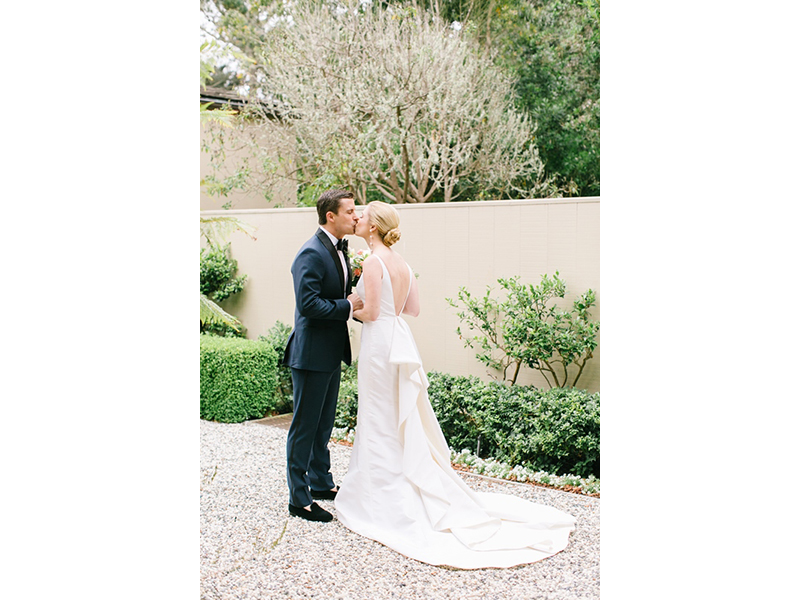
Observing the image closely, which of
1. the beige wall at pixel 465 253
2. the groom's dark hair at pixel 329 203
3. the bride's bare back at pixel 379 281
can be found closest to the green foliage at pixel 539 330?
the beige wall at pixel 465 253

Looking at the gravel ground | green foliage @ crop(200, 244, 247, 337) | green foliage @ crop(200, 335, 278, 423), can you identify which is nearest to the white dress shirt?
the gravel ground

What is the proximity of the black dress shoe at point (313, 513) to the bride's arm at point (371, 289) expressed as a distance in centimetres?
108

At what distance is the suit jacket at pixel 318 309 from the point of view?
3.98 meters

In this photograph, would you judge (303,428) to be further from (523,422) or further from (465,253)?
(465,253)

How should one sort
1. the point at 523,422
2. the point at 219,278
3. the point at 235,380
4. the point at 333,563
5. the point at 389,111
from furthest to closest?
1. the point at 389,111
2. the point at 219,278
3. the point at 235,380
4. the point at 523,422
5. the point at 333,563

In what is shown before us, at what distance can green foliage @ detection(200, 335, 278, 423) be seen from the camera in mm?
6879

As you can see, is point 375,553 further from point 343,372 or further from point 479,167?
point 479,167

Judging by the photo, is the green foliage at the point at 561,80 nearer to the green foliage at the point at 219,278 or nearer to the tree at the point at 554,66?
the tree at the point at 554,66

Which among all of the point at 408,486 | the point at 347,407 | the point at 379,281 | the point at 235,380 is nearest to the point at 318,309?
the point at 379,281

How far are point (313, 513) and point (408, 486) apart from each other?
0.61m

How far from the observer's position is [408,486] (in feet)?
12.7

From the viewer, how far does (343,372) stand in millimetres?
6938

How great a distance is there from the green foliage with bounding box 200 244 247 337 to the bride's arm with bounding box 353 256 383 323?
4.50 metres
